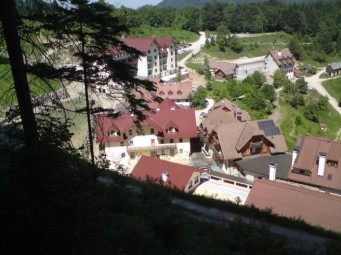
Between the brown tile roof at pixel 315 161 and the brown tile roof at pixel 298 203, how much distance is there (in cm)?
693

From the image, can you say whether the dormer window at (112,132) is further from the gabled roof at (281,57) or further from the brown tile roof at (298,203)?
the gabled roof at (281,57)

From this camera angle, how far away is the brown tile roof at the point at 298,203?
15508mm

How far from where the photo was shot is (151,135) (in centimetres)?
2939

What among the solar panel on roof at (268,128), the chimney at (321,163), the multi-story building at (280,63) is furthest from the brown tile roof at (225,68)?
the chimney at (321,163)

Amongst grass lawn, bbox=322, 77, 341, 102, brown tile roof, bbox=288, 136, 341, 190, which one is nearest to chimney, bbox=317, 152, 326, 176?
brown tile roof, bbox=288, 136, 341, 190

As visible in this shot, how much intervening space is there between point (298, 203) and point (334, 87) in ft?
156

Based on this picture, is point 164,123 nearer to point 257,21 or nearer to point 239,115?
point 239,115

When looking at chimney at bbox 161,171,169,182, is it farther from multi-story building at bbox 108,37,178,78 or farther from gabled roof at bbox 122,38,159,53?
gabled roof at bbox 122,38,159,53

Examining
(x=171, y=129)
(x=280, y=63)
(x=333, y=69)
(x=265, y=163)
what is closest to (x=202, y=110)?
(x=171, y=129)

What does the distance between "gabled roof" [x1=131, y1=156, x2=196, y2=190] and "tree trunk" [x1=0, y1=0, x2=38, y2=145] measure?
13882 millimetres

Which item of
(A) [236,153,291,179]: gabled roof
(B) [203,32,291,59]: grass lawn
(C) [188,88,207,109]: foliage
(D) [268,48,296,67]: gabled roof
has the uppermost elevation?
(B) [203,32,291,59]: grass lawn

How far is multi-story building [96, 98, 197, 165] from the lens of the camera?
28.6m

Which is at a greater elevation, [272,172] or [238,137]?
[238,137]

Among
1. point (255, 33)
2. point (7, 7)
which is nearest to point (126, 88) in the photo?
point (7, 7)
